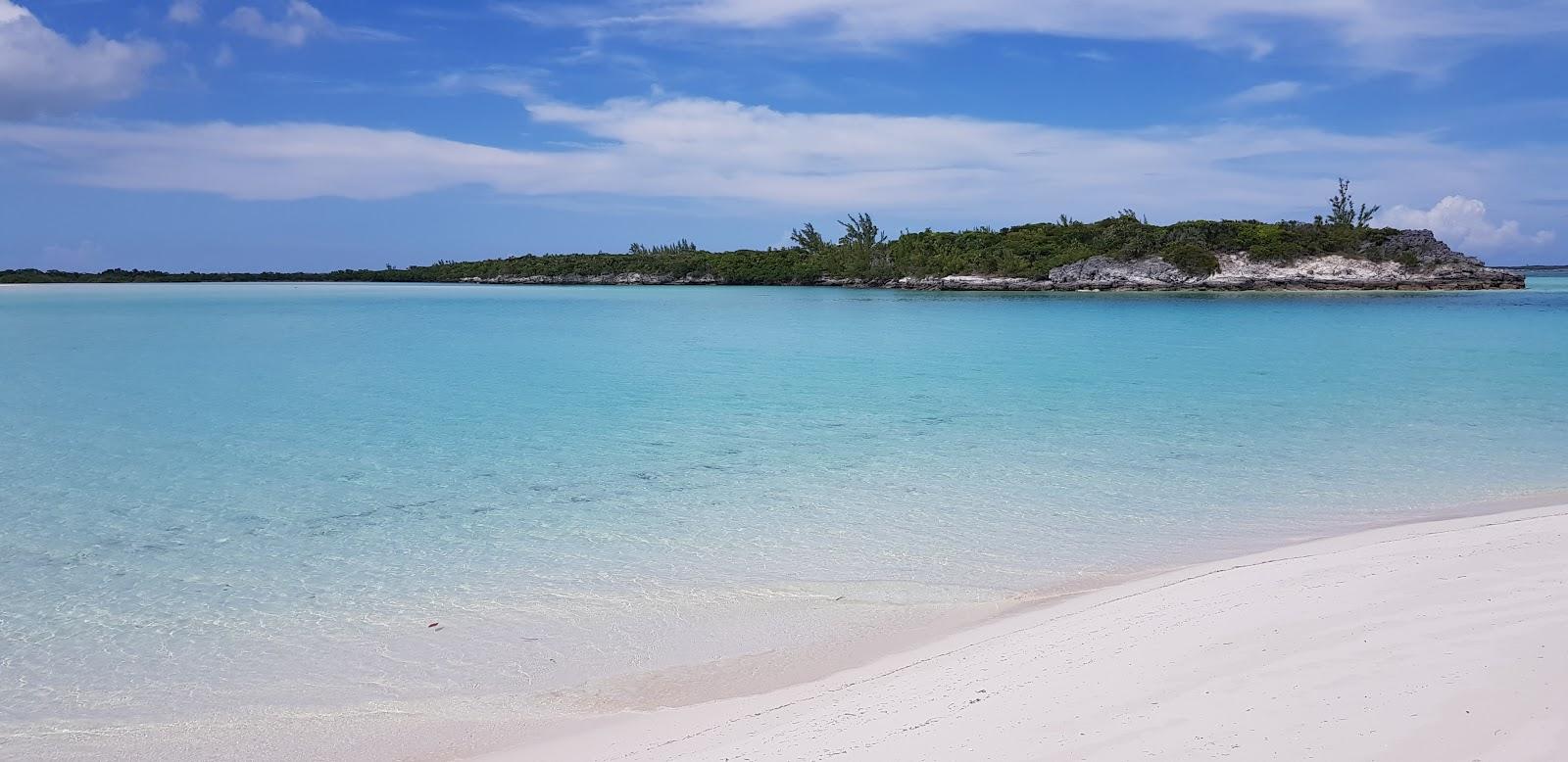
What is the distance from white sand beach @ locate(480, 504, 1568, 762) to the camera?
2.89m

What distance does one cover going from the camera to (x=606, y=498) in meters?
8.13

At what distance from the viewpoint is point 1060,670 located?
12.0 ft

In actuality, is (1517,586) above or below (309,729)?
above

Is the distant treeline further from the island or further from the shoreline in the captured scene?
the shoreline

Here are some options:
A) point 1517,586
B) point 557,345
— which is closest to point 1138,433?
point 1517,586

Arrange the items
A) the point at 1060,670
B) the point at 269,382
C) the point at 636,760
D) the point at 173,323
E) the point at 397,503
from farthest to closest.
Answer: the point at 173,323, the point at 269,382, the point at 397,503, the point at 1060,670, the point at 636,760

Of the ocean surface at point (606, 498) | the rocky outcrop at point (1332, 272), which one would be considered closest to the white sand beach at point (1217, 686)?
the ocean surface at point (606, 498)

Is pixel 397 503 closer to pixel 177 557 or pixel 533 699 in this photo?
pixel 177 557

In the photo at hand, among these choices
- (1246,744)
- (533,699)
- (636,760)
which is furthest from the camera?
(533,699)

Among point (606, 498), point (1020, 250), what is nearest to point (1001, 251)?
point (1020, 250)

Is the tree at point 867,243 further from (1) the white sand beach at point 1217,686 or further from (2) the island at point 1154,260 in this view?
(1) the white sand beach at point 1217,686

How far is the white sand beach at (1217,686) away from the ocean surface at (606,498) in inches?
37.8

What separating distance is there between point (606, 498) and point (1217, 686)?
18.6 ft

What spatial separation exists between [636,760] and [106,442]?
10.4 metres
